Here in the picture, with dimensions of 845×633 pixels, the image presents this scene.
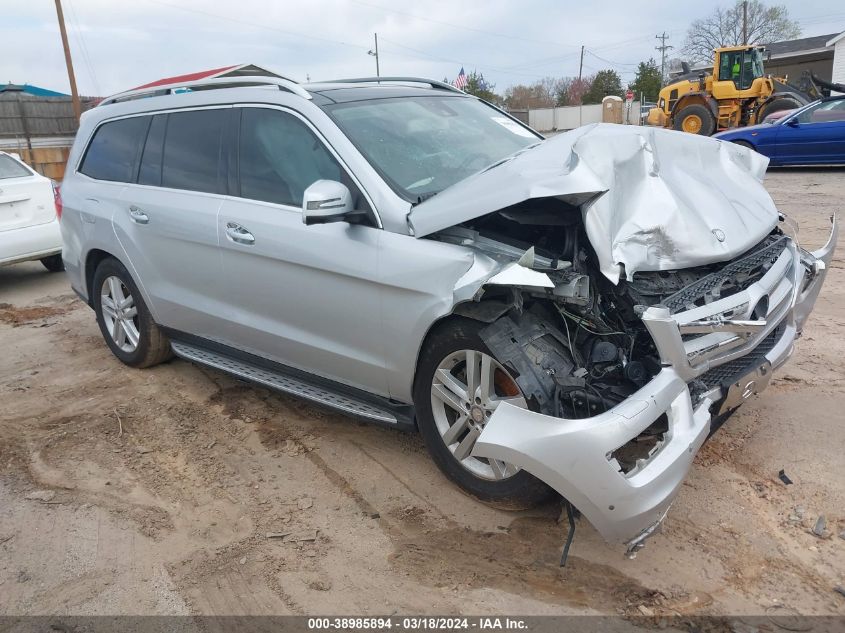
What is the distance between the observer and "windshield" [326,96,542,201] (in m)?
3.51

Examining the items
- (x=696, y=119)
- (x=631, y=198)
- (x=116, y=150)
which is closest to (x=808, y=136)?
(x=696, y=119)

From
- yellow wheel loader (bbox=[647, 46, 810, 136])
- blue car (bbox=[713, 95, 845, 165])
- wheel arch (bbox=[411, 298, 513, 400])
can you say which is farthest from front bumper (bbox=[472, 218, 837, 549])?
yellow wheel loader (bbox=[647, 46, 810, 136])

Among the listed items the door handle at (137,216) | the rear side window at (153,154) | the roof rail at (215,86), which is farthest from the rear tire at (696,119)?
the door handle at (137,216)

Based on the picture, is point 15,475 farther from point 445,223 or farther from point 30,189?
point 30,189

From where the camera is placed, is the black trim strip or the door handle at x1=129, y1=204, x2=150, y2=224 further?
the door handle at x1=129, y1=204, x2=150, y2=224

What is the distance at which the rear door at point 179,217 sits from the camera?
4152 mm

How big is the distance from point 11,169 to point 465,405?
7813mm

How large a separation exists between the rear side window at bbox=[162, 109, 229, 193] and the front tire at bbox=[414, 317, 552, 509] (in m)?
1.81

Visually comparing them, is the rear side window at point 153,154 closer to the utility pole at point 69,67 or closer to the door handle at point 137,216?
the door handle at point 137,216

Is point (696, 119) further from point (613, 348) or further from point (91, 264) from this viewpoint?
point (613, 348)

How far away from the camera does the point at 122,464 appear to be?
3924 millimetres

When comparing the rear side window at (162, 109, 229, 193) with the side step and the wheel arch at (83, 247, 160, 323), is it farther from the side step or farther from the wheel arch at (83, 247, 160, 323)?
the side step

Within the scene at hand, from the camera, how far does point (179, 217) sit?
428cm

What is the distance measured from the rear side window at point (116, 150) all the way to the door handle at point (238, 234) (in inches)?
53.1
